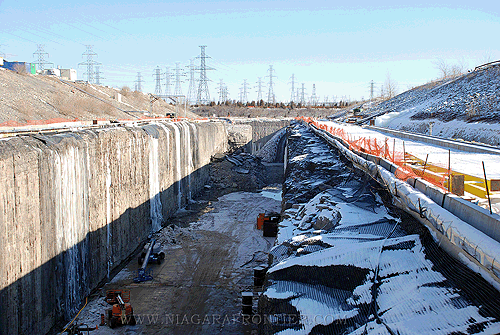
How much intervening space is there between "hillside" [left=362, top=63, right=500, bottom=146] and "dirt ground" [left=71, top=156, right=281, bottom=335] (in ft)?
39.5

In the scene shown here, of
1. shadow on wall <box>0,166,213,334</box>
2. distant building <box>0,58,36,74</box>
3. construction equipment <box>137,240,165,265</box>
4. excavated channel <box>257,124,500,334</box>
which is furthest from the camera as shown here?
distant building <box>0,58,36,74</box>

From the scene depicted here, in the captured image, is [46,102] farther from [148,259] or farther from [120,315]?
[120,315]

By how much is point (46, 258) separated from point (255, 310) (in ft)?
16.1

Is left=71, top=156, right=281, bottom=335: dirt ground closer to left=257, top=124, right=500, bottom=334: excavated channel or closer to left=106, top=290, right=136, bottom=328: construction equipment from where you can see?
left=106, top=290, right=136, bottom=328: construction equipment

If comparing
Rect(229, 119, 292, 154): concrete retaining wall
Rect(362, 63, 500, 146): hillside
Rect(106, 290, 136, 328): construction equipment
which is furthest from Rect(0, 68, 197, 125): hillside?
Rect(362, 63, 500, 146): hillside

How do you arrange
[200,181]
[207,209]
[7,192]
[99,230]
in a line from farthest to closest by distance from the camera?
1. [200,181]
2. [207,209]
3. [99,230]
4. [7,192]

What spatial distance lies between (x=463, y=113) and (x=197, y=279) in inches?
837

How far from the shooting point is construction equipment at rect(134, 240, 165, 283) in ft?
40.8

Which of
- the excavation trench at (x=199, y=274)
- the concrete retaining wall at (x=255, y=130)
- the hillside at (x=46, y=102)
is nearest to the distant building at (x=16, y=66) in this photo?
the hillside at (x=46, y=102)

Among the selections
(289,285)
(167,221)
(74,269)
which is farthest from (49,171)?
(167,221)

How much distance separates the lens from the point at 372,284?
16.0 feet

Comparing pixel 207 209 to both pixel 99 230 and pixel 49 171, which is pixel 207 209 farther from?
pixel 49 171

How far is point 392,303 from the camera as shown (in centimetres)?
436

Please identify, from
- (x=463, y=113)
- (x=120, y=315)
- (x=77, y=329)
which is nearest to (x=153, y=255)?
(x=120, y=315)
